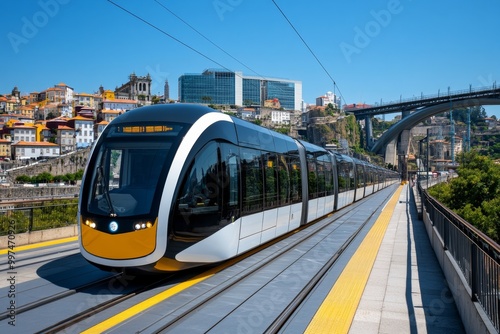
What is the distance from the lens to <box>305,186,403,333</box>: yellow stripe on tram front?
611 centimetres

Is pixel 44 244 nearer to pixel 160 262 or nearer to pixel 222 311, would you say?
pixel 160 262

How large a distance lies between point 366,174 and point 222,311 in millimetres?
31523

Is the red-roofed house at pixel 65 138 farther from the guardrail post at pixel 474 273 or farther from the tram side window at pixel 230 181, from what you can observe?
the guardrail post at pixel 474 273

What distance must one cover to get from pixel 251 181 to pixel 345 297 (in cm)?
352

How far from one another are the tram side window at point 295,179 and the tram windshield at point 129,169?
624 cm

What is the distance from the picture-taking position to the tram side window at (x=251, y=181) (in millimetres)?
9688

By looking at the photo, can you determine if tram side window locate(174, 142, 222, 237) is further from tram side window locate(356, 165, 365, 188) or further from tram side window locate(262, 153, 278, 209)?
tram side window locate(356, 165, 365, 188)

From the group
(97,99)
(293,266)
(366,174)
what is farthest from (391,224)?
(97,99)

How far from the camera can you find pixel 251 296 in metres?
Answer: 7.49

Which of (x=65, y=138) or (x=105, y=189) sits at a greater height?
(x=65, y=138)

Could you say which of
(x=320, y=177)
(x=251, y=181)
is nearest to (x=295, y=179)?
(x=251, y=181)

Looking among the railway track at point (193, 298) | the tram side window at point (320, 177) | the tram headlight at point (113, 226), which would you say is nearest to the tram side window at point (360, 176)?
the tram side window at point (320, 177)

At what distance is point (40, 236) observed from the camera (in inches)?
522

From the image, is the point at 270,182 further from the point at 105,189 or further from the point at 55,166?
the point at 55,166
